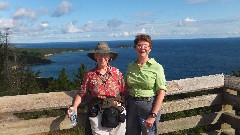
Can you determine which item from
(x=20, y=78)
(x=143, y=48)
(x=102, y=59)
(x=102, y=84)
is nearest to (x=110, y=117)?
(x=102, y=84)

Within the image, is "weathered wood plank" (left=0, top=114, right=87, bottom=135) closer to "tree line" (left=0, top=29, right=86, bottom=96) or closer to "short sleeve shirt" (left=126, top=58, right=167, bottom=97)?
"short sleeve shirt" (left=126, top=58, right=167, bottom=97)

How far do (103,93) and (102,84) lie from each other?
0.11 metres

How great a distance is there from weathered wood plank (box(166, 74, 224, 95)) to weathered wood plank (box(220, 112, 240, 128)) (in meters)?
0.51

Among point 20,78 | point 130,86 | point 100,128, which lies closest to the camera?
point 100,128

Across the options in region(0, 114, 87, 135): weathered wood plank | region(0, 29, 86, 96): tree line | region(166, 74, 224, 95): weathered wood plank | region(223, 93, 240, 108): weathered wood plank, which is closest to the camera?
region(0, 114, 87, 135): weathered wood plank

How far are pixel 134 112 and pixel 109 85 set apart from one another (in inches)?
21.8

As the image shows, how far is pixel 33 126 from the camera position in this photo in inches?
161

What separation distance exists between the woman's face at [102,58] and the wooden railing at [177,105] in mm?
650

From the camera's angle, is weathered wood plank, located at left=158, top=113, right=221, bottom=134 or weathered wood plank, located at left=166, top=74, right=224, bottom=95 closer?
weathered wood plank, located at left=166, top=74, right=224, bottom=95

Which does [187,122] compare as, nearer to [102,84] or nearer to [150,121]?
[150,121]

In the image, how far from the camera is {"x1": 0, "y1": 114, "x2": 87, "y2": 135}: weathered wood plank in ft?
13.0

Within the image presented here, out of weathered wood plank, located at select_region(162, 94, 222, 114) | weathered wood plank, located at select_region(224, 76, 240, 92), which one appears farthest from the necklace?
weathered wood plank, located at select_region(224, 76, 240, 92)

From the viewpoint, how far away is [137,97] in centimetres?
411

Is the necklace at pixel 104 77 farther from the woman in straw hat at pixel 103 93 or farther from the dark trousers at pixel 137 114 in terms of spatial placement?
the dark trousers at pixel 137 114
